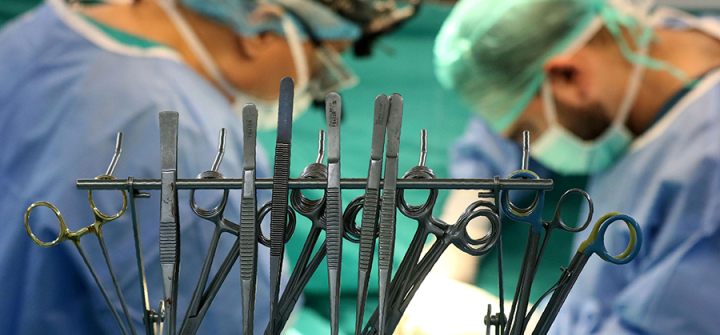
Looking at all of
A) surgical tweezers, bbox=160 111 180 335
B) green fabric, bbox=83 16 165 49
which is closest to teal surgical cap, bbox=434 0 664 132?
green fabric, bbox=83 16 165 49

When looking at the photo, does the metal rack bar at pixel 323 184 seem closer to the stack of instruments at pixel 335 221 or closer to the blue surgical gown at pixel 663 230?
the stack of instruments at pixel 335 221

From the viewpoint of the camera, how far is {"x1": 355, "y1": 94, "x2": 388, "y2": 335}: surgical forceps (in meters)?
0.42

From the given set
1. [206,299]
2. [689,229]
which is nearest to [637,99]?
[689,229]

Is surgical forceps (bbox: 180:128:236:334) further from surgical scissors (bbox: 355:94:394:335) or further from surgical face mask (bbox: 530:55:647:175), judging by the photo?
surgical face mask (bbox: 530:55:647:175)

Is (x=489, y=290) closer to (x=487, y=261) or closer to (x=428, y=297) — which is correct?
(x=487, y=261)

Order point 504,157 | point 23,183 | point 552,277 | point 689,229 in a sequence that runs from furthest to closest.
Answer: point 504,157 → point 552,277 → point 689,229 → point 23,183

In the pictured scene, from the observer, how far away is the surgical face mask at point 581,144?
1466mm

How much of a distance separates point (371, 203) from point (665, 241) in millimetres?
1177

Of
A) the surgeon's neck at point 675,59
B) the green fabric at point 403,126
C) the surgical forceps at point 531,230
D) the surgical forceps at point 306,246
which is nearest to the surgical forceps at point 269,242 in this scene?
the surgical forceps at point 306,246

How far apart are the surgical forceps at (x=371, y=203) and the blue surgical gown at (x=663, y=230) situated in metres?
1.13

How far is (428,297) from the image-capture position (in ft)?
4.98

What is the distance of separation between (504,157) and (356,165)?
1.72 feet

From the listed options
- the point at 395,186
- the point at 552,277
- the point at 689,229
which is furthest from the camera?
the point at 552,277

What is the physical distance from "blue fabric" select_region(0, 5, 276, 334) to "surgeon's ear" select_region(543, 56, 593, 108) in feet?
2.76
